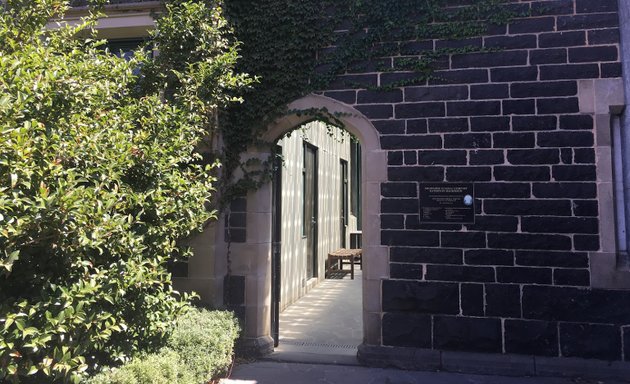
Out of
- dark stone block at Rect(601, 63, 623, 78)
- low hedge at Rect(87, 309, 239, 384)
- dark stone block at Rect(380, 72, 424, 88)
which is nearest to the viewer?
low hedge at Rect(87, 309, 239, 384)

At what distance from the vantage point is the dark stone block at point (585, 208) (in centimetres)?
472

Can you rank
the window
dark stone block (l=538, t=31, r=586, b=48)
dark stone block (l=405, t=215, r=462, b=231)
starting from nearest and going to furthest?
dark stone block (l=538, t=31, r=586, b=48), dark stone block (l=405, t=215, r=462, b=231), the window

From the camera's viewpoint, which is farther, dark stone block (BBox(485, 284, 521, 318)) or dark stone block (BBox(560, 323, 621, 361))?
dark stone block (BBox(485, 284, 521, 318))

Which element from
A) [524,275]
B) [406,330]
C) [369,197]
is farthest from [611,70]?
[406,330]

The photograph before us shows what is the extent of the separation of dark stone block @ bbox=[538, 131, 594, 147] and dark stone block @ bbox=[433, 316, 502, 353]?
1971 mm

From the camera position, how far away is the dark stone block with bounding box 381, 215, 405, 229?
5.14 meters

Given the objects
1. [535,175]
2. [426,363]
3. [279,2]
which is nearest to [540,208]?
[535,175]

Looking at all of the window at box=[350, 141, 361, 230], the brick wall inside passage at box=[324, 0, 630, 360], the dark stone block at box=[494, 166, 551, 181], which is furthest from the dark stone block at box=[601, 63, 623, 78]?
the window at box=[350, 141, 361, 230]

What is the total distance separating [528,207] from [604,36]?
1983 millimetres

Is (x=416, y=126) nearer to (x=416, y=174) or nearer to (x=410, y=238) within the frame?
(x=416, y=174)

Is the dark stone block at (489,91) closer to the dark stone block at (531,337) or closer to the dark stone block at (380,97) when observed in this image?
the dark stone block at (380,97)

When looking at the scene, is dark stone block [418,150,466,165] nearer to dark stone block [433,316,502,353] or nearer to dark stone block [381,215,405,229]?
dark stone block [381,215,405,229]

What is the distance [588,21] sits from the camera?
489 cm

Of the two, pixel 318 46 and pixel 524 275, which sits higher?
pixel 318 46
